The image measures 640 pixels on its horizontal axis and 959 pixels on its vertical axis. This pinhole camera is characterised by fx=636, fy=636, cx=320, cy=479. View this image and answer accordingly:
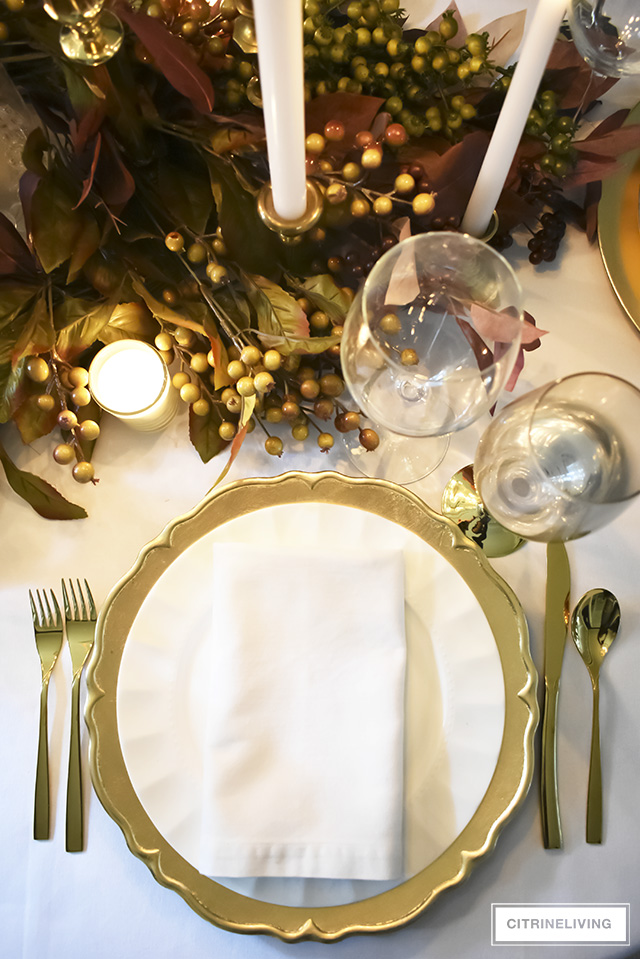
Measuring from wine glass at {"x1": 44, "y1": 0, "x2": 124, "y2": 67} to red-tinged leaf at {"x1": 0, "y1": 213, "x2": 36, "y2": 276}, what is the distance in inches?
7.0

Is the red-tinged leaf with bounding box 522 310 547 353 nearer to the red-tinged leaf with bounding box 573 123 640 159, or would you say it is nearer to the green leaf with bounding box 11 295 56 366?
the red-tinged leaf with bounding box 573 123 640 159

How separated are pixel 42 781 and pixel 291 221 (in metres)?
0.60

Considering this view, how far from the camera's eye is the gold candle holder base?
A: 59 centimetres

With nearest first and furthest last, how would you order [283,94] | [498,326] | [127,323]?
[283,94] < [498,326] < [127,323]

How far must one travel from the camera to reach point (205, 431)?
2.30 feet

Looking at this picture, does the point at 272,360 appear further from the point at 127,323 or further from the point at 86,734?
the point at 86,734

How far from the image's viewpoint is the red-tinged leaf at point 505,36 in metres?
0.74

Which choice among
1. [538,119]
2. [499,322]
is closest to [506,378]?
[499,322]

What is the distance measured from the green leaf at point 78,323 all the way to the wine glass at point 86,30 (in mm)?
225

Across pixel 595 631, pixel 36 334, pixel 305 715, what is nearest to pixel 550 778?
pixel 595 631

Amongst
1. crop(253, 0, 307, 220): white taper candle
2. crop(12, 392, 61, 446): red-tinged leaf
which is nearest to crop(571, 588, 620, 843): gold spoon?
crop(253, 0, 307, 220): white taper candle

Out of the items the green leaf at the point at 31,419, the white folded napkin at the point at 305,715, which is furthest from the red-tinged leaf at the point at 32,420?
the white folded napkin at the point at 305,715

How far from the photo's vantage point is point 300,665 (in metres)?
0.63

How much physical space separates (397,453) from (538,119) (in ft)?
1.24
